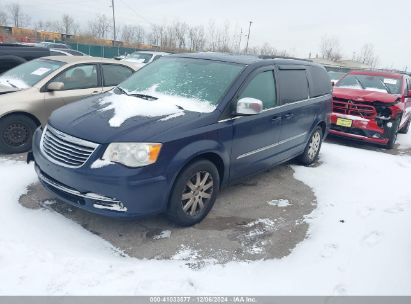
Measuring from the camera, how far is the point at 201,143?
3633 mm

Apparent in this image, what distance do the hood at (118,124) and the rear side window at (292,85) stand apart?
1616mm

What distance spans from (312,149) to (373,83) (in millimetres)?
3990

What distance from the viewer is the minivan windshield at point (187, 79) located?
163 inches

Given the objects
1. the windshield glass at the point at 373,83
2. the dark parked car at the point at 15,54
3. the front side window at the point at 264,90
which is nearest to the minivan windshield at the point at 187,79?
the front side window at the point at 264,90

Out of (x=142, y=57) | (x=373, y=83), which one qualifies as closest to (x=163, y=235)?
(x=373, y=83)

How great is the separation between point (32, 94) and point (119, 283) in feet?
13.1

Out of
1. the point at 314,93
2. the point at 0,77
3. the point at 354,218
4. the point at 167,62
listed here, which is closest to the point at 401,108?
the point at 314,93

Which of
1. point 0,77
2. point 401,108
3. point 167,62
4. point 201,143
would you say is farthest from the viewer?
point 401,108

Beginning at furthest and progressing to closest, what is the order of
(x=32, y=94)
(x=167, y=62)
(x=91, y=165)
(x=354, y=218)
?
1. (x=32, y=94)
2. (x=167, y=62)
3. (x=354, y=218)
4. (x=91, y=165)

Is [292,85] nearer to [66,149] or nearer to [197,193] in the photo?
[197,193]

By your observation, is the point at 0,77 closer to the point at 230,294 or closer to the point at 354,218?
the point at 230,294

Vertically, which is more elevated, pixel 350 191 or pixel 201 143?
pixel 201 143

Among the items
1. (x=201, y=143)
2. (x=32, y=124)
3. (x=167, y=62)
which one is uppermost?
(x=167, y=62)

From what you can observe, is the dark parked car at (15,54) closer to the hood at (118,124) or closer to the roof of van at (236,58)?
the roof of van at (236,58)
